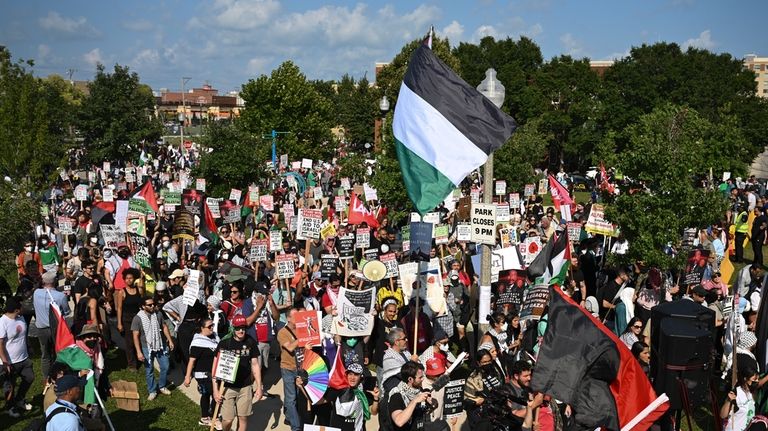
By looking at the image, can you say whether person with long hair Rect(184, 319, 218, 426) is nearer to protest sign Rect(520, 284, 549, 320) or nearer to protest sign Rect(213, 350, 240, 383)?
protest sign Rect(213, 350, 240, 383)

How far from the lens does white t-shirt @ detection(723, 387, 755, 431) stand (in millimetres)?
7938

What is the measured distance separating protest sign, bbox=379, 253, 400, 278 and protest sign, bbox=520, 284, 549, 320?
272 centimetres

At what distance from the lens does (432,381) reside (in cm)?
817

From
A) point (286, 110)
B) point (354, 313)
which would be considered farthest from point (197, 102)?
point (354, 313)

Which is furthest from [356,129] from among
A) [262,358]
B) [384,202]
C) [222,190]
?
[262,358]

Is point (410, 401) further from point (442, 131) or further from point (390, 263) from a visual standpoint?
point (390, 263)

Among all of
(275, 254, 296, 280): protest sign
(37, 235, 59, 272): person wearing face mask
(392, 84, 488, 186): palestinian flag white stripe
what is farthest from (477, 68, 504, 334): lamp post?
(37, 235, 59, 272): person wearing face mask

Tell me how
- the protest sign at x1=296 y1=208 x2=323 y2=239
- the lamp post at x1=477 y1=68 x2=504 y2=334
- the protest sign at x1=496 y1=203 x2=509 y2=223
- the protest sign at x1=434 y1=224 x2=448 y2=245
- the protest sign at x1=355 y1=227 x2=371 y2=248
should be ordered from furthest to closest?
the protest sign at x1=496 y1=203 x2=509 y2=223 < the protest sign at x1=434 y1=224 x2=448 y2=245 < the protest sign at x1=355 y1=227 x2=371 y2=248 < the protest sign at x1=296 y1=208 x2=323 y2=239 < the lamp post at x1=477 y1=68 x2=504 y2=334

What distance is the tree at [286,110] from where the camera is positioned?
57500mm

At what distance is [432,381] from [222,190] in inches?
967

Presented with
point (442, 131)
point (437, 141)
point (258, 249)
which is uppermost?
point (442, 131)

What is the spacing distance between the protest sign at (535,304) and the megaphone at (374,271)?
2599mm

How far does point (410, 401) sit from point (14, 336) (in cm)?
584

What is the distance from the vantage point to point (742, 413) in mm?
7965
